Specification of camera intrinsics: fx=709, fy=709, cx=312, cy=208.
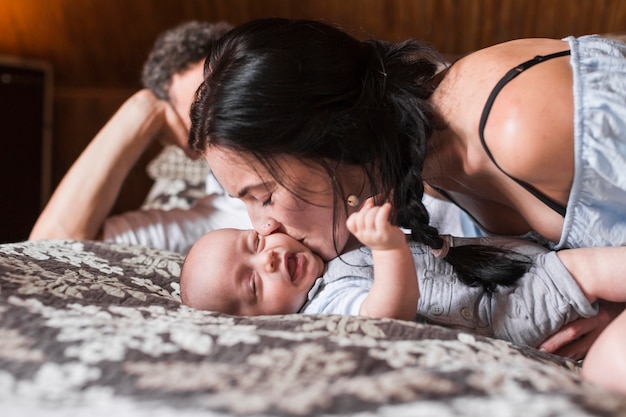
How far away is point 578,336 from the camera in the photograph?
3.83 feet

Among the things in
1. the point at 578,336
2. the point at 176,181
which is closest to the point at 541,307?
the point at 578,336

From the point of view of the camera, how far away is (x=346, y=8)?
9.44 ft

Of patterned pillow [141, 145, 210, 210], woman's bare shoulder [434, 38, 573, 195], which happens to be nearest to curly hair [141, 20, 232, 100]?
patterned pillow [141, 145, 210, 210]

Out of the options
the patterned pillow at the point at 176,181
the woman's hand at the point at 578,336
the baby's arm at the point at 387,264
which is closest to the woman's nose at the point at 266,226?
the baby's arm at the point at 387,264

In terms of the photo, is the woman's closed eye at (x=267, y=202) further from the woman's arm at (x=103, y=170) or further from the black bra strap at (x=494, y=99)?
the woman's arm at (x=103, y=170)

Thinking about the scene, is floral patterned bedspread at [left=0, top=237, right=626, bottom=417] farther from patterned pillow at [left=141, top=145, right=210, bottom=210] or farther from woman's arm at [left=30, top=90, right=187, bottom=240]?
patterned pillow at [left=141, top=145, right=210, bottom=210]

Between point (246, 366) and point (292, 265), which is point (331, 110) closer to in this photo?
point (292, 265)

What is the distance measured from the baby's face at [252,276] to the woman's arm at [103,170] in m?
0.74

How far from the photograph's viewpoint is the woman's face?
1.15m

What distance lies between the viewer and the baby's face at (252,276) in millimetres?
1241

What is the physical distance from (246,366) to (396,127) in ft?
1.70

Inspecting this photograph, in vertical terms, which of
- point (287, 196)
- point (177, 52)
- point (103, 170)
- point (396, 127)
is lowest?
point (103, 170)

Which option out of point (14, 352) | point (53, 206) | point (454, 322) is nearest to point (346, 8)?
point (53, 206)

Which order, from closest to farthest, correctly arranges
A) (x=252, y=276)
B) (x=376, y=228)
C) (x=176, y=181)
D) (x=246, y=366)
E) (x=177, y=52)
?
(x=246, y=366) < (x=376, y=228) < (x=252, y=276) < (x=177, y=52) < (x=176, y=181)
